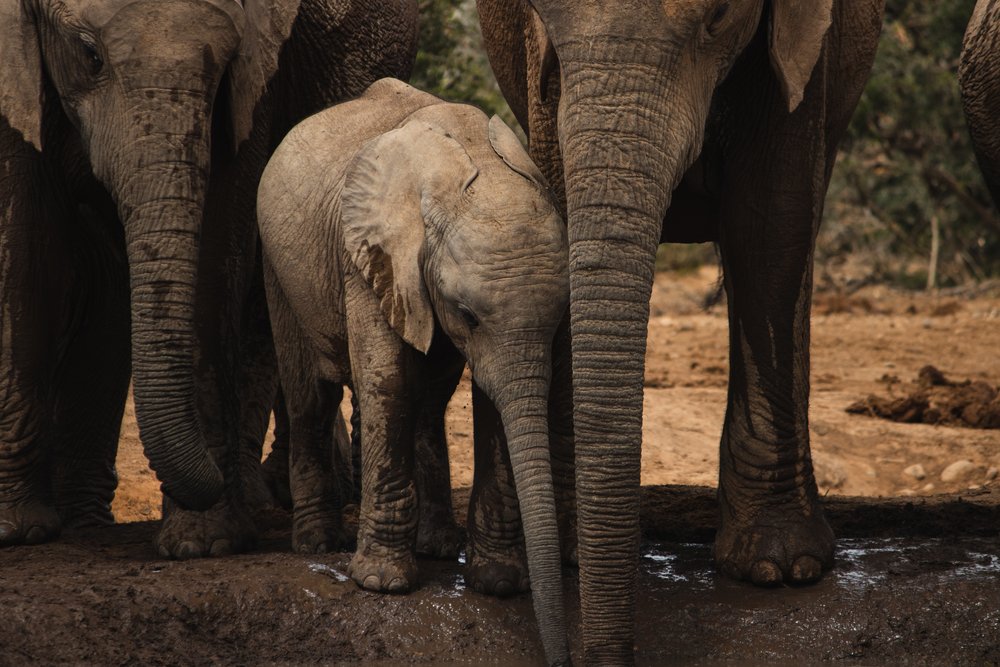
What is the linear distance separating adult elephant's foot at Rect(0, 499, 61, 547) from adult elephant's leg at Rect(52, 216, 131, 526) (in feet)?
1.85

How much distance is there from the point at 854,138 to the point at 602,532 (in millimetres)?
9656

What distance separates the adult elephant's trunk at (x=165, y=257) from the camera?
501 cm

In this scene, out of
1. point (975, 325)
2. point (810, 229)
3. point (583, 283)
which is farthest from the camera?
point (975, 325)

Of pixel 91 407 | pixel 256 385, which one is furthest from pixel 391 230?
pixel 91 407

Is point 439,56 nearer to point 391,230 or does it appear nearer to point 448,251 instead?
point 391,230

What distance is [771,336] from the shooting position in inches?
208

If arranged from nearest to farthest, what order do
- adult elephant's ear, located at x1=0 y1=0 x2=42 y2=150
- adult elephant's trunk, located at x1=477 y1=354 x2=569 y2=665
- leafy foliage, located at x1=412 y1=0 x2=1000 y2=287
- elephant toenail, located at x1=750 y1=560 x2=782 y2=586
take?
adult elephant's trunk, located at x1=477 y1=354 x2=569 y2=665
elephant toenail, located at x1=750 y1=560 x2=782 y2=586
adult elephant's ear, located at x1=0 y1=0 x2=42 y2=150
leafy foliage, located at x1=412 y1=0 x2=1000 y2=287

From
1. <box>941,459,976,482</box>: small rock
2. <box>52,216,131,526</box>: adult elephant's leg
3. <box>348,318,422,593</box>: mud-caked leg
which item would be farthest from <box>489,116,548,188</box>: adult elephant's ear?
<box>941,459,976,482</box>: small rock

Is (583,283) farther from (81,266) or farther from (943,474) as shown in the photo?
(943,474)

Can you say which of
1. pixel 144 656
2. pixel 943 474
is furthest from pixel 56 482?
pixel 943 474

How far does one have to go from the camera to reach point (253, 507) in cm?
630

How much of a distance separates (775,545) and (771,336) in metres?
0.62

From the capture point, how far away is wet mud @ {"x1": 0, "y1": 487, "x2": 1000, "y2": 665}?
4.86 meters

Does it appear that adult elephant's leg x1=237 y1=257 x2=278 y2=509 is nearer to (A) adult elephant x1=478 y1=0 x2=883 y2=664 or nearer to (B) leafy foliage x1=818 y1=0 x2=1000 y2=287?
(A) adult elephant x1=478 y1=0 x2=883 y2=664
